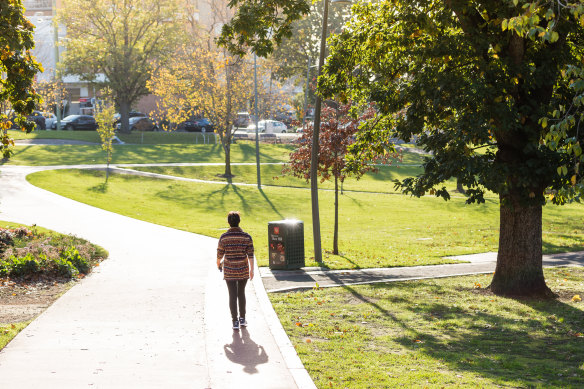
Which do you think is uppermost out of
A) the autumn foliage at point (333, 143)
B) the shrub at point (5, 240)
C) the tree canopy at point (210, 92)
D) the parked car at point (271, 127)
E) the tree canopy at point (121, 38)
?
the tree canopy at point (121, 38)

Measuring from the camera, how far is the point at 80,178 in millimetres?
35906

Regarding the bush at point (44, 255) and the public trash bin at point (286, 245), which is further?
the public trash bin at point (286, 245)

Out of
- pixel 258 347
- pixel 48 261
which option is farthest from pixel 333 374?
pixel 48 261

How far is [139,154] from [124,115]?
37.5 ft

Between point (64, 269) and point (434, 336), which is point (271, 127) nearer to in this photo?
point (64, 269)

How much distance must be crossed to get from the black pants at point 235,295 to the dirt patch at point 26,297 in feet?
9.75

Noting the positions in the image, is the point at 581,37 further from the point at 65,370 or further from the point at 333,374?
the point at 65,370

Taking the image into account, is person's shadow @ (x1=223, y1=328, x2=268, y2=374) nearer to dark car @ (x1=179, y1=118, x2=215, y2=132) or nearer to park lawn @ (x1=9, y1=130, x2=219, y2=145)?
park lawn @ (x1=9, y1=130, x2=219, y2=145)

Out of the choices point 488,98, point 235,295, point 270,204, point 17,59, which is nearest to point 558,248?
point 488,98

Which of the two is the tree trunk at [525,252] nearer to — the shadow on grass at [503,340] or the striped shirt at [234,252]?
the shadow on grass at [503,340]

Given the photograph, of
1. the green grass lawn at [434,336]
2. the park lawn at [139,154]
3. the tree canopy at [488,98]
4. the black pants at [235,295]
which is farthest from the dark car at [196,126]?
the black pants at [235,295]

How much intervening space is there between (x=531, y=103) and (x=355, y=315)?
4.72m

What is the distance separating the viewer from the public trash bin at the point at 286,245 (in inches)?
593

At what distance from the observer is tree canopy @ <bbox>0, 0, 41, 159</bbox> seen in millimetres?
10633
